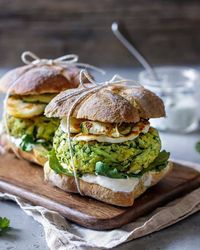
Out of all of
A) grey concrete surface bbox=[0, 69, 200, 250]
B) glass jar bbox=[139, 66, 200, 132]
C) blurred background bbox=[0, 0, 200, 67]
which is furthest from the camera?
blurred background bbox=[0, 0, 200, 67]

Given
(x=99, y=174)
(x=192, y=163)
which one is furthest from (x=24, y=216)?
(x=192, y=163)

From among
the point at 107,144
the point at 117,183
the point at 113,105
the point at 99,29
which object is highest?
the point at 113,105

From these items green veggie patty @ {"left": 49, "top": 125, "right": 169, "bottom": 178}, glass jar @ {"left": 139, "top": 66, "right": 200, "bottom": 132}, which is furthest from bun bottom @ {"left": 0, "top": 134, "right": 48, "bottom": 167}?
glass jar @ {"left": 139, "top": 66, "right": 200, "bottom": 132}

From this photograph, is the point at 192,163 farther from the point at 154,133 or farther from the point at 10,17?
the point at 10,17

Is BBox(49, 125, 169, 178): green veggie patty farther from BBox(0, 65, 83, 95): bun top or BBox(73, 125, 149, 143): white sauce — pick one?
BBox(0, 65, 83, 95): bun top

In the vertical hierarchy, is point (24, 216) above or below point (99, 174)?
below

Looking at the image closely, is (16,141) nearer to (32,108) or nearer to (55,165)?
(32,108)

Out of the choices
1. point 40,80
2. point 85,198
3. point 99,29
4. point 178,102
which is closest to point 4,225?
point 85,198
